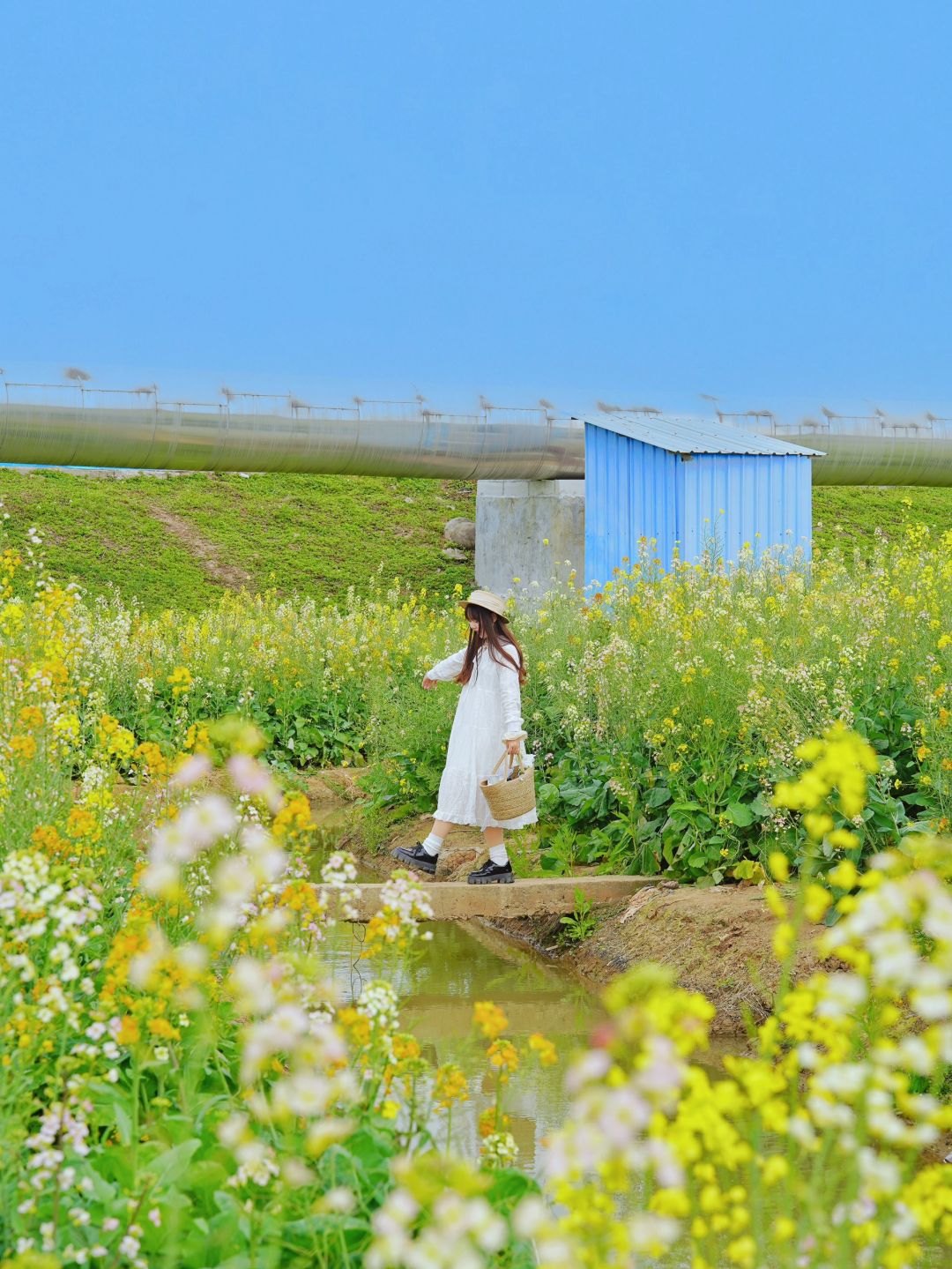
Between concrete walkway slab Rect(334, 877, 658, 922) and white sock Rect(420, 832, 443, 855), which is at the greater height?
white sock Rect(420, 832, 443, 855)

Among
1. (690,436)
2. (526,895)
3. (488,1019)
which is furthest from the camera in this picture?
(690,436)

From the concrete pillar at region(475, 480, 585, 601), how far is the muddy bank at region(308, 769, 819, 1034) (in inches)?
646

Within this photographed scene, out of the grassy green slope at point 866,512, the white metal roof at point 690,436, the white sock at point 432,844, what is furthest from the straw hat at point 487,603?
the grassy green slope at point 866,512

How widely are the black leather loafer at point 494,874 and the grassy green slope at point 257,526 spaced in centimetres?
1848

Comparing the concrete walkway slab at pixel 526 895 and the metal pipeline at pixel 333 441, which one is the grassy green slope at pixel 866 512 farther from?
the concrete walkway slab at pixel 526 895

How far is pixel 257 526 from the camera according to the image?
30562 millimetres

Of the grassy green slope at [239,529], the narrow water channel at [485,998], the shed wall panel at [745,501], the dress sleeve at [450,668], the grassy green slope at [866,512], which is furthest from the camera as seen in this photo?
the grassy green slope at [866,512]

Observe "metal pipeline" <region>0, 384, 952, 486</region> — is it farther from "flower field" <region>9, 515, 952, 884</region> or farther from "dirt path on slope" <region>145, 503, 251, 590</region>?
"flower field" <region>9, 515, 952, 884</region>

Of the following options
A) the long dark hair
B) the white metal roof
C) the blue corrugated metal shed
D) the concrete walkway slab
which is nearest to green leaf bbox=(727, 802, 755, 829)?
the concrete walkway slab

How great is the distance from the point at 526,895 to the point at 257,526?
24335mm

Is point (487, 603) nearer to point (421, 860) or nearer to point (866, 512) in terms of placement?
point (421, 860)

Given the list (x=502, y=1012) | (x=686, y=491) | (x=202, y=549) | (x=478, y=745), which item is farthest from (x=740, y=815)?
(x=202, y=549)

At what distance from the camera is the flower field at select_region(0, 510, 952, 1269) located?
1.62m

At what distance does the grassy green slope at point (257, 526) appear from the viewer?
27.0 meters
